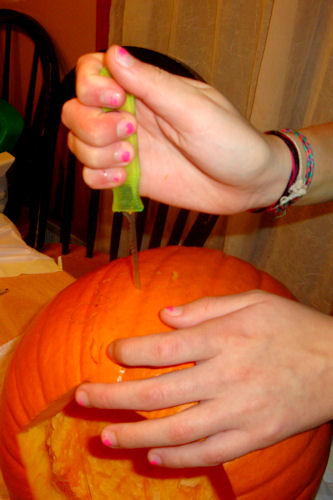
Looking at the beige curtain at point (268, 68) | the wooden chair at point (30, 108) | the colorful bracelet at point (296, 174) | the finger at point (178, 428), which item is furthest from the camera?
the wooden chair at point (30, 108)

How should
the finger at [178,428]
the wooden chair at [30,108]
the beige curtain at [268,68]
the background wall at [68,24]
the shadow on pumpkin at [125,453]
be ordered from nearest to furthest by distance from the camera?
the finger at [178,428] < the shadow on pumpkin at [125,453] < the beige curtain at [268,68] < the wooden chair at [30,108] < the background wall at [68,24]

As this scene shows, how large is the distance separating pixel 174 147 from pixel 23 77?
1.49m

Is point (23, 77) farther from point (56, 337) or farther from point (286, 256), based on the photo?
point (56, 337)

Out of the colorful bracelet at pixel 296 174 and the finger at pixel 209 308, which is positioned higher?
the colorful bracelet at pixel 296 174

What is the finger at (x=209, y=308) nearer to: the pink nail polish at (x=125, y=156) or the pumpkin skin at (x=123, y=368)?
the pumpkin skin at (x=123, y=368)

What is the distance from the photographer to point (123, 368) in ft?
1.44

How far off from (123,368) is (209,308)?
0.38 ft

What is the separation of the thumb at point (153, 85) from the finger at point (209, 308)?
8.0 inches

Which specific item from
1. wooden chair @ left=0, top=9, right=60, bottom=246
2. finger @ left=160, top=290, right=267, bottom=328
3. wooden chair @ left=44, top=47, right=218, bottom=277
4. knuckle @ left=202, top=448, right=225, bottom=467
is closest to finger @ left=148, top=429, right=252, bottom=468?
knuckle @ left=202, top=448, right=225, bottom=467

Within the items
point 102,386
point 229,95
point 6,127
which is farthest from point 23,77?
point 102,386

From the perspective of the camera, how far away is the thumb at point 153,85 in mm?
390

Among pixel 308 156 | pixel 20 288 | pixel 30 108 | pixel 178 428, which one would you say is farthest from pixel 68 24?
pixel 178 428

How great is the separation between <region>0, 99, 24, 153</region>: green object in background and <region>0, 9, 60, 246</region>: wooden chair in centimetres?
8

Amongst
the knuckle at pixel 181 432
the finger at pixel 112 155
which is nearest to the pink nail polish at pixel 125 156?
the finger at pixel 112 155
